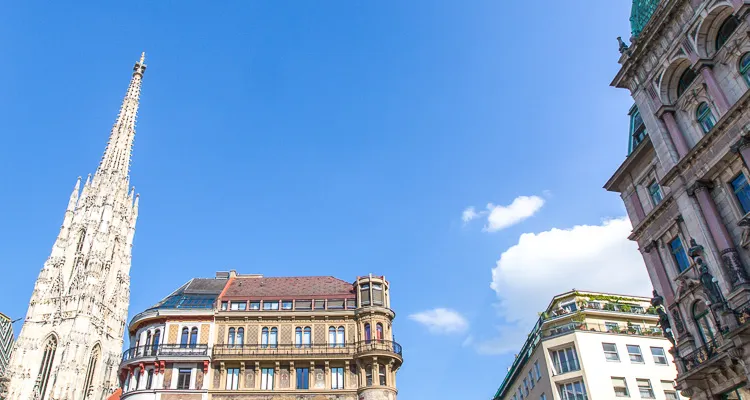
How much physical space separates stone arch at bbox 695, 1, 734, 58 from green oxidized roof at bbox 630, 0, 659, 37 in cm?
438

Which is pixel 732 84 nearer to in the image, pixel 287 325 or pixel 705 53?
pixel 705 53

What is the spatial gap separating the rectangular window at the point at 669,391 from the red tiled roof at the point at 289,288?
93.6 ft

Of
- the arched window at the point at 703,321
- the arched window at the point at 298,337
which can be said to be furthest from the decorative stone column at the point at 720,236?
the arched window at the point at 298,337

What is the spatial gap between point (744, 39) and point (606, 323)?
34246 millimetres

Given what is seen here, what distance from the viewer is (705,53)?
2856cm

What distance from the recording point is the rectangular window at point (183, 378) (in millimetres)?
46500

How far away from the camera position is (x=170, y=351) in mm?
47562

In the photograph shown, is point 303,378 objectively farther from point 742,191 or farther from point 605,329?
point 742,191

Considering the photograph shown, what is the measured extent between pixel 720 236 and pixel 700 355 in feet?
18.6

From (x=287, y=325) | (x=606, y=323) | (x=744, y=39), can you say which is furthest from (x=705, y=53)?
(x=287, y=325)

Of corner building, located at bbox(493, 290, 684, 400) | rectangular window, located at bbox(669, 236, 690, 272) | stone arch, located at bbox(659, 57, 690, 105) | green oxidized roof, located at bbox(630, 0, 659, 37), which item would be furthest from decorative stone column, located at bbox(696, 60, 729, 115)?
corner building, located at bbox(493, 290, 684, 400)

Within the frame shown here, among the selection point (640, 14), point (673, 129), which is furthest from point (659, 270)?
point (640, 14)

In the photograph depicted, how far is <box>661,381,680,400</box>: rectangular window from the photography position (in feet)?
163

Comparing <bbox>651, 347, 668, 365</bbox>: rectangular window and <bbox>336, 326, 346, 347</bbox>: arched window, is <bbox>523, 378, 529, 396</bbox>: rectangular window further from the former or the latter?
<bbox>336, 326, 346, 347</bbox>: arched window
